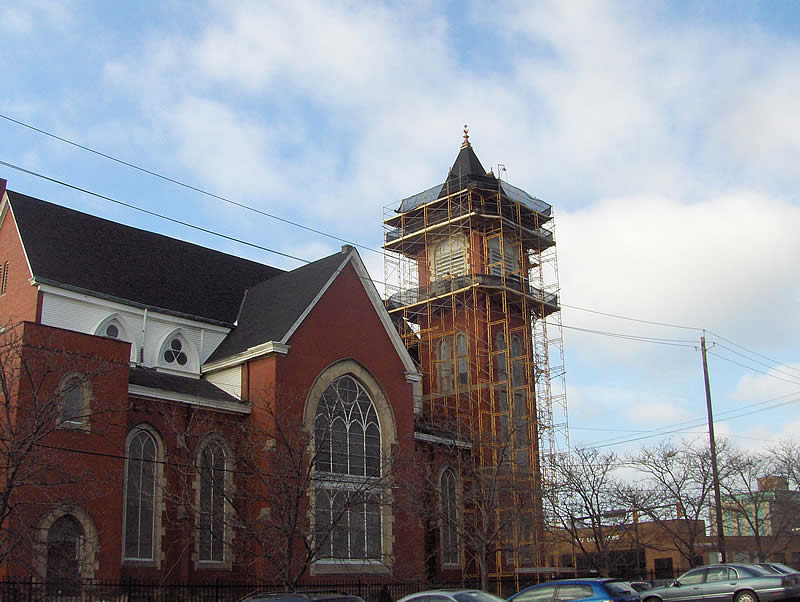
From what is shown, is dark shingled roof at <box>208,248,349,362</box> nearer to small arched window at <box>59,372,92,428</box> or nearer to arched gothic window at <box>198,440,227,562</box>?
arched gothic window at <box>198,440,227,562</box>

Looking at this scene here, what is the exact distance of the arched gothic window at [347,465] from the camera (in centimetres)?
3109

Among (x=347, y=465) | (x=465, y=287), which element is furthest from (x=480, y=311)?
(x=347, y=465)

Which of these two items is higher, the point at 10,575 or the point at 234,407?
the point at 234,407

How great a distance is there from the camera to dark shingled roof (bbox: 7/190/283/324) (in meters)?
32.1

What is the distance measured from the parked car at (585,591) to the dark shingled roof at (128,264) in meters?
19.7

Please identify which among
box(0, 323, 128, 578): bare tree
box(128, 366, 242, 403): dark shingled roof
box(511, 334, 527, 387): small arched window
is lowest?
box(0, 323, 128, 578): bare tree

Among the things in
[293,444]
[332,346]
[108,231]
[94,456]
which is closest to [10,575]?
[94,456]

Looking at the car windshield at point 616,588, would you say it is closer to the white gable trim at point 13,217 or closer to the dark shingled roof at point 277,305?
the dark shingled roof at point 277,305

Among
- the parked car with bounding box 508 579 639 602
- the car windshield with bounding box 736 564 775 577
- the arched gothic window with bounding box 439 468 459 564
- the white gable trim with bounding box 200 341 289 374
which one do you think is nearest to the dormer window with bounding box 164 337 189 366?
the white gable trim with bounding box 200 341 289 374

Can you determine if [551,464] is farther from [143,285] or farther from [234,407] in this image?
[143,285]

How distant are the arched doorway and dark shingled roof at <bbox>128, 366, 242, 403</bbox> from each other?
16.9 feet

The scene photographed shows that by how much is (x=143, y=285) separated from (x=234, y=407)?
7.20m

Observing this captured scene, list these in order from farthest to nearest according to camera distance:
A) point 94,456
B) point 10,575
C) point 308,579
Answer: point 308,579 < point 94,456 < point 10,575

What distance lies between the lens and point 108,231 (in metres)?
35.9
